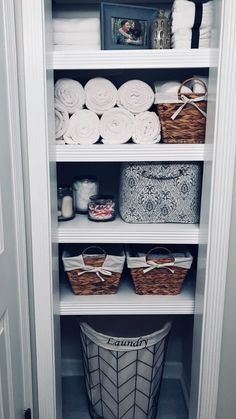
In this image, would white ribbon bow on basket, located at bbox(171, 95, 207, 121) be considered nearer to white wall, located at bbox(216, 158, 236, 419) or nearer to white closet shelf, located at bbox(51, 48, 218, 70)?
white closet shelf, located at bbox(51, 48, 218, 70)

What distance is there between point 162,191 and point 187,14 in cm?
63

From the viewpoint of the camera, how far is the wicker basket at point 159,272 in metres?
1.44

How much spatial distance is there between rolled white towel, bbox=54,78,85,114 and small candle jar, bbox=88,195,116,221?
374 mm

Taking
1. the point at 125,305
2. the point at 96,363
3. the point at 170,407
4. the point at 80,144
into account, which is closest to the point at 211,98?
the point at 80,144

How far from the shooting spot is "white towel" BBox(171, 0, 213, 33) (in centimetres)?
127

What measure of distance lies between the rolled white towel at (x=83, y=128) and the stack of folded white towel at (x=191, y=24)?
399 millimetres

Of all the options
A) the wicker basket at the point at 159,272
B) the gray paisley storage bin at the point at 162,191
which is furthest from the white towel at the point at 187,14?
the wicker basket at the point at 159,272

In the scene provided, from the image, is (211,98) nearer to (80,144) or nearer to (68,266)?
(80,144)

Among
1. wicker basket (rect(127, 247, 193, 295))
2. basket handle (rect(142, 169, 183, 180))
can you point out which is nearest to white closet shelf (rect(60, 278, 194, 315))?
wicker basket (rect(127, 247, 193, 295))

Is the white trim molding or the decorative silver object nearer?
the white trim molding

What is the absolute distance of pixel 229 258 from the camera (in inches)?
52.0

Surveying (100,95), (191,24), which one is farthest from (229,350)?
(191,24)

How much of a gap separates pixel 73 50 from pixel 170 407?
5.47 feet

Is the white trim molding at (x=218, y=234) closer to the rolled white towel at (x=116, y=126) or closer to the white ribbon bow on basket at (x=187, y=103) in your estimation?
the white ribbon bow on basket at (x=187, y=103)
